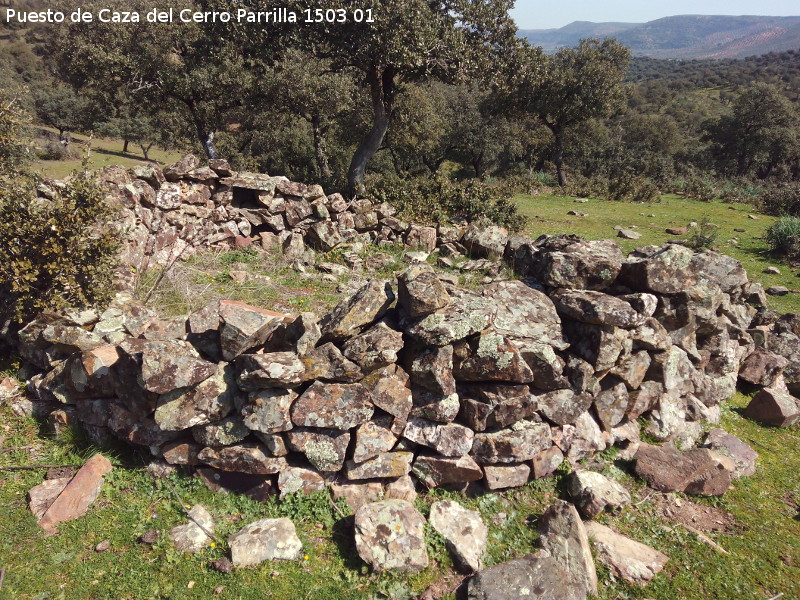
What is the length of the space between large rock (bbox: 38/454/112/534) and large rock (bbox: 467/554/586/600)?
187 inches

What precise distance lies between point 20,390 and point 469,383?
715 centimetres

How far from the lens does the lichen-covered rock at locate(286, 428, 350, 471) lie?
5.75 m

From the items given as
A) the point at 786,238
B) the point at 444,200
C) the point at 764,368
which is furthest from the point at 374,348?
the point at 786,238

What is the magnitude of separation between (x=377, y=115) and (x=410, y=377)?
15251mm

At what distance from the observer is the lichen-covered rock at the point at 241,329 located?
585 centimetres

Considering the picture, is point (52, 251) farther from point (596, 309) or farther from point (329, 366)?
point (596, 309)

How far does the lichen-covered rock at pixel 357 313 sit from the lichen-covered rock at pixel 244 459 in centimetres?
171

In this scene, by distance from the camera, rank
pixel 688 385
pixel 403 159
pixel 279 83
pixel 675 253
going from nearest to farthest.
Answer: pixel 675 253 → pixel 688 385 → pixel 279 83 → pixel 403 159

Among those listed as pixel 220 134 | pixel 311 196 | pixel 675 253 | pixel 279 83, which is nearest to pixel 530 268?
pixel 675 253

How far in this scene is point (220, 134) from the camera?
2902 centimetres

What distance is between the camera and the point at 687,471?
6457 mm

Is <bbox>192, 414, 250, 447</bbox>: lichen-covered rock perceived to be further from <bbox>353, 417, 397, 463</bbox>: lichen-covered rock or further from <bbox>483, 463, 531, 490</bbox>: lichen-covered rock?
<bbox>483, 463, 531, 490</bbox>: lichen-covered rock

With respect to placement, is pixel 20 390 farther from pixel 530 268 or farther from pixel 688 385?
pixel 688 385

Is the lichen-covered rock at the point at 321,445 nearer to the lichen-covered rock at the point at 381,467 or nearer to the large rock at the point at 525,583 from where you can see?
the lichen-covered rock at the point at 381,467
